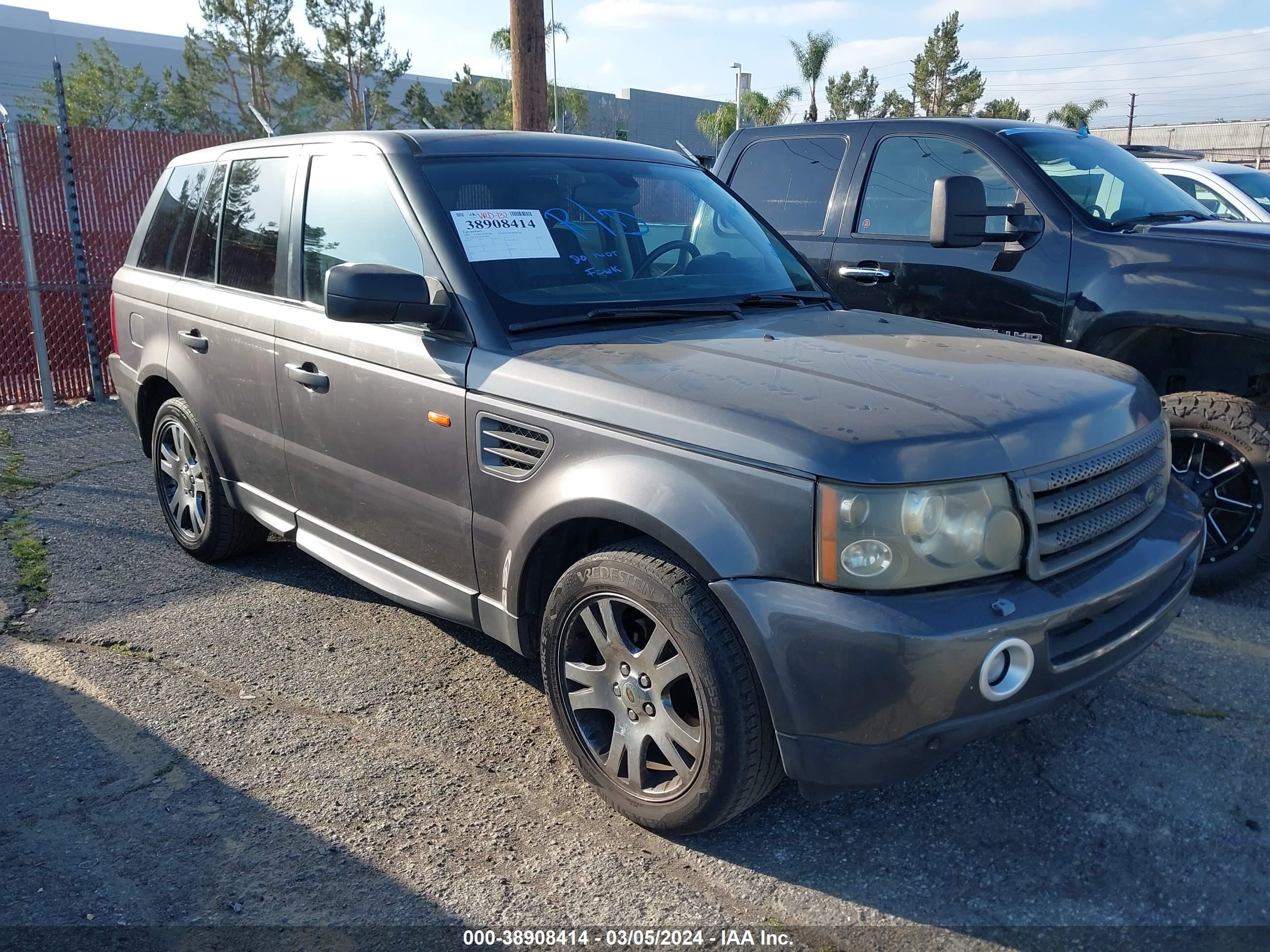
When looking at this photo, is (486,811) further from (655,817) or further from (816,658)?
(816,658)

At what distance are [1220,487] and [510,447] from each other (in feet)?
10.6

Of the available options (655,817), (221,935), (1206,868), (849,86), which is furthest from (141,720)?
(849,86)

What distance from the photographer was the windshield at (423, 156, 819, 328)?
3268 millimetres

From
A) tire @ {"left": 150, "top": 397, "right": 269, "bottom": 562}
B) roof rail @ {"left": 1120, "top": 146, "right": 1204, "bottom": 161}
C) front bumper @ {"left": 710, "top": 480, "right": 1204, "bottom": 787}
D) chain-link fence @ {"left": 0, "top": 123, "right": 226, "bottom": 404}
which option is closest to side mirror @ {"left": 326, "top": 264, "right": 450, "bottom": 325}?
front bumper @ {"left": 710, "top": 480, "right": 1204, "bottom": 787}

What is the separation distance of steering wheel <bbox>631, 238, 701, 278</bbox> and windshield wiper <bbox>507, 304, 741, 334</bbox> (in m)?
0.22

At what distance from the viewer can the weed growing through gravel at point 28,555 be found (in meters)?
4.66

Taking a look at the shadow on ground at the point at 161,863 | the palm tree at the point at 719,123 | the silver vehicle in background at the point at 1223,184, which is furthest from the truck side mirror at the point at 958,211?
the palm tree at the point at 719,123

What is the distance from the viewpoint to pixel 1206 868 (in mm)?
2639

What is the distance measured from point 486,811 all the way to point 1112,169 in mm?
4453

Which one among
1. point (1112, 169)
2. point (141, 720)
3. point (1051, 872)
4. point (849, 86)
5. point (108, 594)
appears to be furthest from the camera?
point (849, 86)

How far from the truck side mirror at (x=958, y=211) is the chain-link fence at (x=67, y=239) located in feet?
22.7

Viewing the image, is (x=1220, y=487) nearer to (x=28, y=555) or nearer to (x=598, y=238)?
(x=598, y=238)

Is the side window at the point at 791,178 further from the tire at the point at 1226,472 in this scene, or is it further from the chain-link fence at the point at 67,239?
the chain-link fence at the point at 67,239

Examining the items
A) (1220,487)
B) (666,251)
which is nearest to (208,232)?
(666,251)
